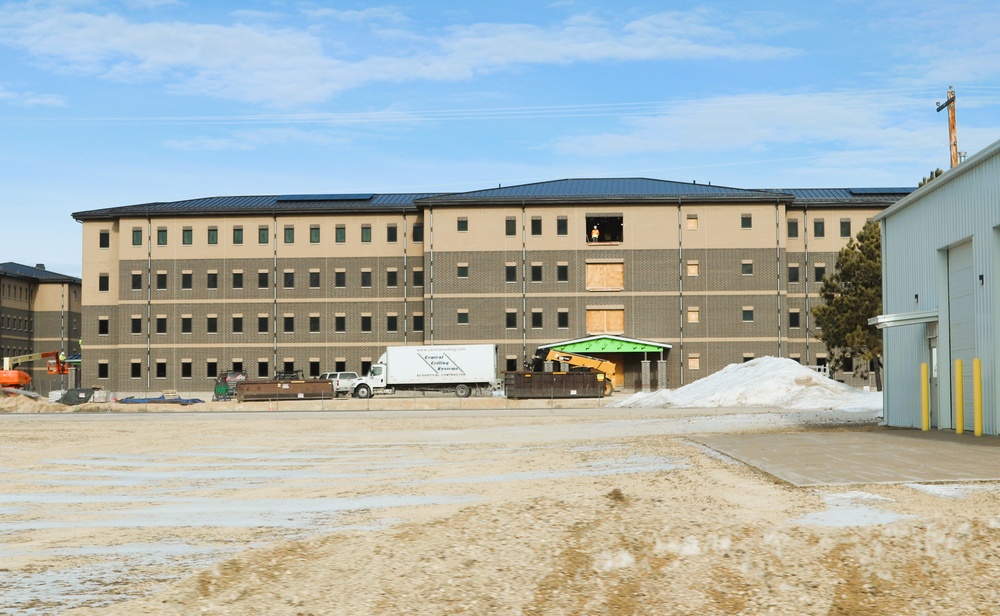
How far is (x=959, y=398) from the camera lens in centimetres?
2291

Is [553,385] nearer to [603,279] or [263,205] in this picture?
[603,279]

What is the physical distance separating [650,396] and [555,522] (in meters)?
41.4

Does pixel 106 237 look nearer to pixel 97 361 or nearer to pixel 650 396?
pixel 97 361

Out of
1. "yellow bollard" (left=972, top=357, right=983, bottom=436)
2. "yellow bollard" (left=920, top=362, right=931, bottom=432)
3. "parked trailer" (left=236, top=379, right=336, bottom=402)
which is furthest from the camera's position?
"parked trailer" (left=236, top=379, right=336, bottom=402)

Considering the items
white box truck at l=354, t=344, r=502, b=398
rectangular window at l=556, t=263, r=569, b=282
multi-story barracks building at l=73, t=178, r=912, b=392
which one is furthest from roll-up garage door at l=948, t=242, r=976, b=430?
rectangular window at l=556, t=263, r=569, b=282

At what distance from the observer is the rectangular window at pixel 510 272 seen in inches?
2815

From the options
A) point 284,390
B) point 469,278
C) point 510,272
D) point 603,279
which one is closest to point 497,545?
point 284,390

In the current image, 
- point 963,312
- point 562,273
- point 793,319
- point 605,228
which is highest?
point 605,228

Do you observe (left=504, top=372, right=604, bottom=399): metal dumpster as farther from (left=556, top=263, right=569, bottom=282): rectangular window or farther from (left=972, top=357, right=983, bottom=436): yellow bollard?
(left=972, top=357, right=983, bottom=436): yellow bollard

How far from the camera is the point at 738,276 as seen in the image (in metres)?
70.8

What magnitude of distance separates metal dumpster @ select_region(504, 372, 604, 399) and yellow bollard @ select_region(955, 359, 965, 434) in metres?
33.9

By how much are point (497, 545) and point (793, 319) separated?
66.5 meters

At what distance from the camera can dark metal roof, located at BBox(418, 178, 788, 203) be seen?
2800 inches

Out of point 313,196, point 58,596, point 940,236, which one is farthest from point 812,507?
point 313,196
